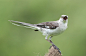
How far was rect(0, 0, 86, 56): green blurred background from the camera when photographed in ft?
36.1

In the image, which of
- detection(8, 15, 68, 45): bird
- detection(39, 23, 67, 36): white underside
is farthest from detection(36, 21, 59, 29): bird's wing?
detection(39, 23, 67, 36): white underside

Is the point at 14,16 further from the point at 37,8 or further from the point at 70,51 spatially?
the point at 70,51

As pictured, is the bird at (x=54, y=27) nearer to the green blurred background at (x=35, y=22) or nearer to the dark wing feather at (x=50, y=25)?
the dark wing feather at (x=50, y=25)

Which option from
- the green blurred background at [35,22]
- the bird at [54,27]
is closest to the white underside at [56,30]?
the bird at [54,27]

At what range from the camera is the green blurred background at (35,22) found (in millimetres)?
10992

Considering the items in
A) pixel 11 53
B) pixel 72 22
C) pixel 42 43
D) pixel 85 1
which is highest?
pixel 85 1

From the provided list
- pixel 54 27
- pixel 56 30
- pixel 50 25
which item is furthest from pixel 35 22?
pixel 56 30

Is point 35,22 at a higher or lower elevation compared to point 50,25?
lower

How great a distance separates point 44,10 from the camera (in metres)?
13.2

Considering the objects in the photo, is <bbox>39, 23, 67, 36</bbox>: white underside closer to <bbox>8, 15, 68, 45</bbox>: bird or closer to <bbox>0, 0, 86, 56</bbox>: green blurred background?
<bbox>8, 15, 68, 45</bbox>: bird

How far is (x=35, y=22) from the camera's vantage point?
1285 centimetres

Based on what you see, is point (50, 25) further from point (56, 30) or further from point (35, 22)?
point (35, 22)

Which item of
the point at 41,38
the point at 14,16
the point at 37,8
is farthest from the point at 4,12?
the point at 41,38

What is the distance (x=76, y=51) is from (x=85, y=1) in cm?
357
